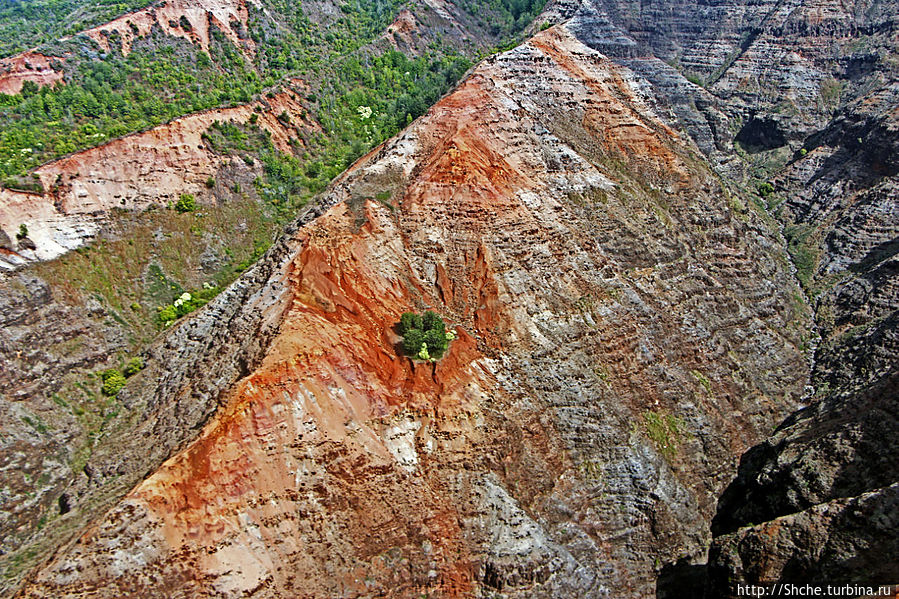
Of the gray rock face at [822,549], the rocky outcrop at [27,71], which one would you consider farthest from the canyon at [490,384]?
the rocky outcrop at [27,71]

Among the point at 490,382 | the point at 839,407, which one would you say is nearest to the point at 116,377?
the point at 490,382

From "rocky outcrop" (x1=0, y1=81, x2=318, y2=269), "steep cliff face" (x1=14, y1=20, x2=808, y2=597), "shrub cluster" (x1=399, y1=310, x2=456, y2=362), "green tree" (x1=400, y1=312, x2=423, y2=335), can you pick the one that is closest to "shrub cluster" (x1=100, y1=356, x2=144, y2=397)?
"steep cliff face" (x1=14, y1=20, x2=808, y2=597)

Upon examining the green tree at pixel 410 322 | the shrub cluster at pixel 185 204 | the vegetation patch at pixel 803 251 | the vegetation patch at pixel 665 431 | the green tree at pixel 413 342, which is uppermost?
the shrub cluster at pixel 185 204

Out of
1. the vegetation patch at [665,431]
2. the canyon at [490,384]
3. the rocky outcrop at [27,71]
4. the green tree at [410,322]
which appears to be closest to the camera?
the canyon at [490,384]

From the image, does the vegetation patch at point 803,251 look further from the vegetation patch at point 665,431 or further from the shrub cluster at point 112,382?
the shrub cluster at point 112,382

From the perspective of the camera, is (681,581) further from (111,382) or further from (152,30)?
(152,30)

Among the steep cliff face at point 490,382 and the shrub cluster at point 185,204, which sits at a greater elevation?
the shrub cluster at point 185,204
